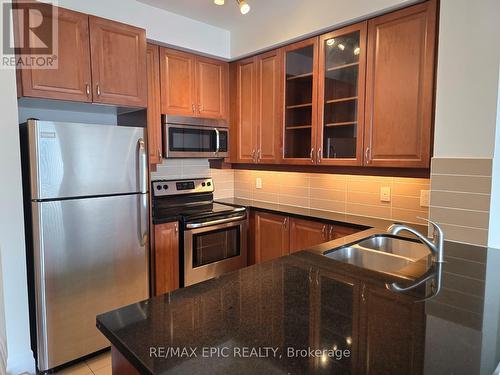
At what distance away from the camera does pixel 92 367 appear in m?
2.14

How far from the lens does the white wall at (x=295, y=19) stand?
2.29 m

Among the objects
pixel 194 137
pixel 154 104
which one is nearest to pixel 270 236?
pixel 194 137

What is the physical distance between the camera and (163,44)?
282 centimetres

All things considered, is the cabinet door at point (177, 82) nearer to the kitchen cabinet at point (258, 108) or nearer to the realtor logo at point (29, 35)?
the kitchen cabinet at point (258, 108)

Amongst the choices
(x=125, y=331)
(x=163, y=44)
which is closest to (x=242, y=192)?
(x=163, y=44)

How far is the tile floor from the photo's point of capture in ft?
6.84

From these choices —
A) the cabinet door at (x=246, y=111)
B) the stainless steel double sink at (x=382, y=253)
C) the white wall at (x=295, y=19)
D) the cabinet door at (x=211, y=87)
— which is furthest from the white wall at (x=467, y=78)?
the cabinet door at (x=211, y=87)

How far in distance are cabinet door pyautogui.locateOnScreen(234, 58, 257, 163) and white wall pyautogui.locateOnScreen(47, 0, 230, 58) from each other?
260mm

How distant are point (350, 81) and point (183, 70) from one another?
1.50 meters

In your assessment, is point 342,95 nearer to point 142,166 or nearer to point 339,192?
point 339,192

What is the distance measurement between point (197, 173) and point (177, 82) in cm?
95

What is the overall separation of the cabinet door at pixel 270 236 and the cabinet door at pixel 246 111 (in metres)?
0.61

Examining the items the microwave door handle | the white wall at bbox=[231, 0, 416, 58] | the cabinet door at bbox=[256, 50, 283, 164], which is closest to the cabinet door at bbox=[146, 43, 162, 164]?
the microwave door handle

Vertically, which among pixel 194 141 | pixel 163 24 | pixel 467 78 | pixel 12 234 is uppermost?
pixel 163 24
